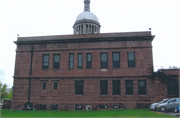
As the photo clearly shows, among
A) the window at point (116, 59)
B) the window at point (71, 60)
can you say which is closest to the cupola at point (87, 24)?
the window at point (71, 60)

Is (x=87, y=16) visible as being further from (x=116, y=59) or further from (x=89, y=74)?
(x=89, y=74)

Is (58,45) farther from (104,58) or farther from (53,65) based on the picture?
(104,58)

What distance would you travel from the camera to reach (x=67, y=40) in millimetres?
26922

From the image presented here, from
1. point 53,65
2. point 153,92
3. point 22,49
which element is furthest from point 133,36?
point 22,49

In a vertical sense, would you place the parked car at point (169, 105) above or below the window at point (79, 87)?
below

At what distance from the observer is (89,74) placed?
84.5 feet

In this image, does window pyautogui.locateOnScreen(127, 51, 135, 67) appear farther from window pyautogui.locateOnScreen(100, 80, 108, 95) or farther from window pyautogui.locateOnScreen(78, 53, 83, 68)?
window pyautogui.locateOnScreen(78, 53, 83, 68)

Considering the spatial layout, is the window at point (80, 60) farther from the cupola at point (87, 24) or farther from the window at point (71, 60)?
the cupola at point (87, 24)

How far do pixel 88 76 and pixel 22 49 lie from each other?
11.1 metres

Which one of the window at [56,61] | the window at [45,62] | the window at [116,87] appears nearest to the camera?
the window at [116,87]

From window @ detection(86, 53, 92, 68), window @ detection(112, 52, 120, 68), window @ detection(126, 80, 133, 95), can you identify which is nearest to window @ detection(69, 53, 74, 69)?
window @ detection(86, 53, 92, 68)

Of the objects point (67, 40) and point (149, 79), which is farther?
point (67, 40)

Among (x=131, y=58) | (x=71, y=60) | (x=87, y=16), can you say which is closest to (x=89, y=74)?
(x=71, y=60)

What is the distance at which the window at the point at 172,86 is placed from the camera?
24469 mm
